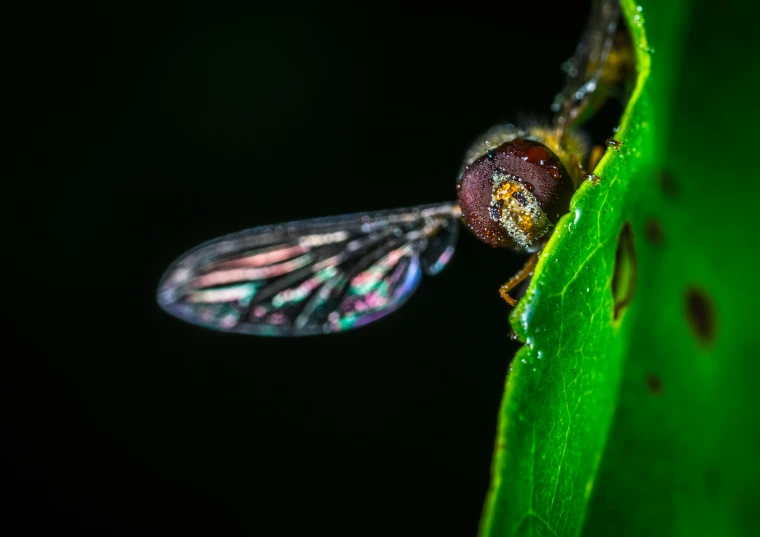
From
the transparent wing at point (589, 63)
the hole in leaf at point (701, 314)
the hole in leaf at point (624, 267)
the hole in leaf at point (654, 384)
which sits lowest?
the hole in leaf at point (654, 384)

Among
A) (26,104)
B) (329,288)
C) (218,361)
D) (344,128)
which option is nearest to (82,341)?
(218,361)

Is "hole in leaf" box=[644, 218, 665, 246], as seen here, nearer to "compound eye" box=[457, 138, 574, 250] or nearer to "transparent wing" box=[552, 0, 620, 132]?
"compound eye" box=[457, 138, 574, 250]

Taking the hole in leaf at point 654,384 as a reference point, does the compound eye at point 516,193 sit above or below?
above

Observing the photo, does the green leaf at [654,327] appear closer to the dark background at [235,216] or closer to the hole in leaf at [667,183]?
the hole in leaf at [667,183]

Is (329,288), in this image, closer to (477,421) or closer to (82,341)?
(477,421)

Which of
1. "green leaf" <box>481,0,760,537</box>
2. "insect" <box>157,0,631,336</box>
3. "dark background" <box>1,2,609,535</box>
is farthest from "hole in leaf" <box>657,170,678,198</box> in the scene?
"dark background" <box>1,2,609,535</box>

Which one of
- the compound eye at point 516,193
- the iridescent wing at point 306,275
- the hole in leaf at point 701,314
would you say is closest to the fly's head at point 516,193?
the compound eye at point 516,193

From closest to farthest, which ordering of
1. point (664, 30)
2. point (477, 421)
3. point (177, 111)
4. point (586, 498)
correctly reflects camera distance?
1. point (586, 498)
2. point (664, 30)
3. point (477, 421)
4. point (177, 111)
